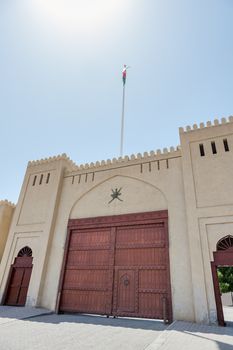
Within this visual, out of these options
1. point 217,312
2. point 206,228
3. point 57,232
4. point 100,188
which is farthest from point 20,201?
point 217,312

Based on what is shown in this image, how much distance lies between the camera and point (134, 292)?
8.99 metres

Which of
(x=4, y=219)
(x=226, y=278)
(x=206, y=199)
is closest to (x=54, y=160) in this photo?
(x=4, y=219)

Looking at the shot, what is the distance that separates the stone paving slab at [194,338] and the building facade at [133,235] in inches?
35.2

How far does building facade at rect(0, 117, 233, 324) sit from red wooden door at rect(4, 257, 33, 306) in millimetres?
44

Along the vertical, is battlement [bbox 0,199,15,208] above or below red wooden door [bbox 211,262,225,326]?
above

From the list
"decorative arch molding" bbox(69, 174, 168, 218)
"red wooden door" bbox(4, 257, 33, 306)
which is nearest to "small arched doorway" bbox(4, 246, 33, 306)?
"red wooden door" bbox(4, 257, 33, 306)

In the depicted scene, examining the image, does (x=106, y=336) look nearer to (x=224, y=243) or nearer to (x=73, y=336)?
(x=73, y=336)

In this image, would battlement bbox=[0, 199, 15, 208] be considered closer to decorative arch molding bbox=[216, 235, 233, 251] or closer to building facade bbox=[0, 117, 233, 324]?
building facade bbox=[0, 117, 233, 324]

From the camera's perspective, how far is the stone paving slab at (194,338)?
15.9 ft

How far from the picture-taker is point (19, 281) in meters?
11.1

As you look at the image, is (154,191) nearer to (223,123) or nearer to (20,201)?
(223,123)

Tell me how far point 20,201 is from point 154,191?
7.61 meters

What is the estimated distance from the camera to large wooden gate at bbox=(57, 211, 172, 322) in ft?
28.8

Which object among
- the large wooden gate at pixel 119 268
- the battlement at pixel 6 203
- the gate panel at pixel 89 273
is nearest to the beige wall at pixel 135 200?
the large wooden gate at pixel 119 268
